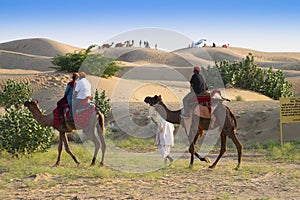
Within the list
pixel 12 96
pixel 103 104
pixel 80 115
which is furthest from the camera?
pixel 12 96

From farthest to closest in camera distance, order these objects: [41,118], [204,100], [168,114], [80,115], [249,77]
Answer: [249,77] < [41,118] < [168,114] < [80,115] < [204,100]

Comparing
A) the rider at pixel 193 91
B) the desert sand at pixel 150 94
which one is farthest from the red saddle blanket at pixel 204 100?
the desert sand at pixel 150 94

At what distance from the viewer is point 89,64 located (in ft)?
119

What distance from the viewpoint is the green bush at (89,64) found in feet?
119

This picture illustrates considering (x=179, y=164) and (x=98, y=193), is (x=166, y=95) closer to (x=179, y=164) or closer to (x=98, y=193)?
(x=179, y=164)

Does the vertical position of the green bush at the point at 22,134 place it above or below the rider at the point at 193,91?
below

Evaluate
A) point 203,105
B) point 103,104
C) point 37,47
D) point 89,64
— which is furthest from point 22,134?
point 37,47

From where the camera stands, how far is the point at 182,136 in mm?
22422

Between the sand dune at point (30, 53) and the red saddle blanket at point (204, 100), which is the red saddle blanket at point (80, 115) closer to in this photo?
the red saddle blanket at point (204, 100)

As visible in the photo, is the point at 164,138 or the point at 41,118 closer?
the point at 41,118

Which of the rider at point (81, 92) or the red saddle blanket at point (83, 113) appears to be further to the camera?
the red saddle blanket at point (83, 113)

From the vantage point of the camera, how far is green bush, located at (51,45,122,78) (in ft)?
119

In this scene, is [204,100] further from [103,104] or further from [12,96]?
[12,96]

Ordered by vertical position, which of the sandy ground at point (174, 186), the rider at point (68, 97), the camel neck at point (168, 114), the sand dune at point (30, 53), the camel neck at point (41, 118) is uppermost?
the sand dune at point (30, 53)
